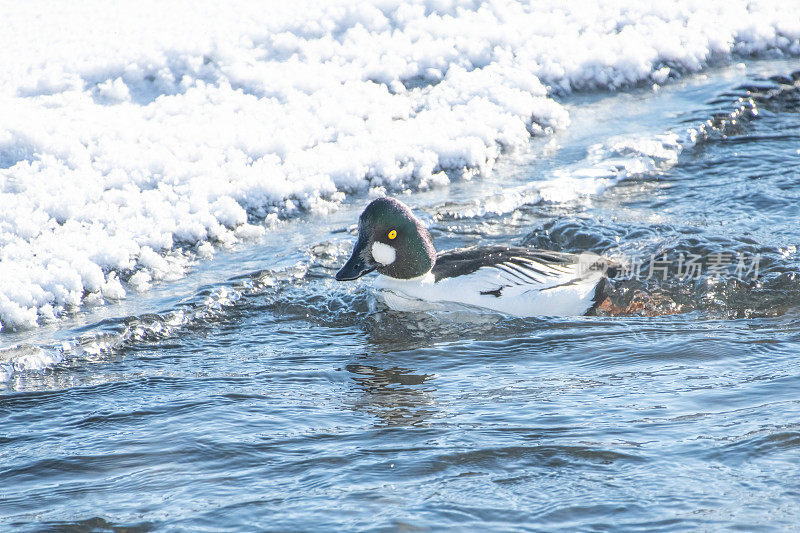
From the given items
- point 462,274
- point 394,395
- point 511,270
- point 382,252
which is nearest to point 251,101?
point 382,252

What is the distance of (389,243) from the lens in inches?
252

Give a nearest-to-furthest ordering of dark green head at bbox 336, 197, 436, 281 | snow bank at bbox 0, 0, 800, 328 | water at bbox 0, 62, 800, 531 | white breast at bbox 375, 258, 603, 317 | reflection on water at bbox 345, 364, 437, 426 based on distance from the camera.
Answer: water at bbox 0, 62, 800, 531 → reflection on water at bbox 345, 364, 437, 426 → white breast at bbox 375, 258, 603, 317 → dark green head at bbox 336, 197, 436, 281 → snow bank at bbox 0, 0, 800, 328

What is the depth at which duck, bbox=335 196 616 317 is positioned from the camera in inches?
244

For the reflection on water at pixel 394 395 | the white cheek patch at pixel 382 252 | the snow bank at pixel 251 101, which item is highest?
the snow bank at pixel 251 101

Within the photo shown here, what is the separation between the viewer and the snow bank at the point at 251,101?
7.61 m

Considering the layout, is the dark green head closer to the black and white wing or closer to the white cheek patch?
the white cheek patch

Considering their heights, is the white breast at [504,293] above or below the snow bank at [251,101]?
below

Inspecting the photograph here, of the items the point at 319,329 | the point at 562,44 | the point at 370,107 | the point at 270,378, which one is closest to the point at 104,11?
the point at 370,107

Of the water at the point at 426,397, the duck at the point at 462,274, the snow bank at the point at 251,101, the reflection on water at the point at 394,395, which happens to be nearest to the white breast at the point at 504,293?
the duck at the point at 462,274

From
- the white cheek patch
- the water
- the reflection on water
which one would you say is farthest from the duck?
the reflection on water

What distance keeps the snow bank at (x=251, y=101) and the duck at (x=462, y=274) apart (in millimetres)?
1809

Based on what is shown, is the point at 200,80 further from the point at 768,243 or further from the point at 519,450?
the point at 519,450

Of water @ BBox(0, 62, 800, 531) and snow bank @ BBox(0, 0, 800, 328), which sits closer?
water @ BBox(0, 62, 800, 531)

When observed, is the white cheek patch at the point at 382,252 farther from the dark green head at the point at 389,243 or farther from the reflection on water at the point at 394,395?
the reflection on water at the point at 394,395
